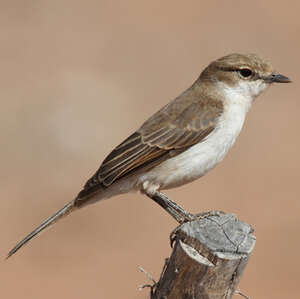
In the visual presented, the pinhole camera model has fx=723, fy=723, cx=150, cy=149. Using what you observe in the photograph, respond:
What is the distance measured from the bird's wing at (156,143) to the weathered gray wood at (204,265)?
1665 millimetres

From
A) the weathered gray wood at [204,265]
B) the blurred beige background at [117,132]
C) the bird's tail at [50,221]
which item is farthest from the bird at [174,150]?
the blurred beige background at [117,132]

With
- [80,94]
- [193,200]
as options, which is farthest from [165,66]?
[193,200]

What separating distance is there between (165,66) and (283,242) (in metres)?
7.18

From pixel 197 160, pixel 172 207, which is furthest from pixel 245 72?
pixel 172 207

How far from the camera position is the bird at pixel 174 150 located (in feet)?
21.9

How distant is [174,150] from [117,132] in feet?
26.4

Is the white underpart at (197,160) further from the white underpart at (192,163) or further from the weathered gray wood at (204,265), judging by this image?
the weathered gray wood at (204,265)

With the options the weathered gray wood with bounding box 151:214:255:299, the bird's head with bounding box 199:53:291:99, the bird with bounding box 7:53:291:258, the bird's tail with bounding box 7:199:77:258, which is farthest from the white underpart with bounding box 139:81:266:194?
the weathered gray wood with bounding box 151:214:255:299

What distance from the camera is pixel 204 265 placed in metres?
4.87

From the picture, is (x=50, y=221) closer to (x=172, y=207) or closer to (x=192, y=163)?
(x=172, y=207)

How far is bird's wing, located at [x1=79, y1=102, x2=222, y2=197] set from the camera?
6703mm

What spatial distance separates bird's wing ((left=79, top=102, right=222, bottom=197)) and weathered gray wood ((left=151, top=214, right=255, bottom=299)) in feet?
5.46

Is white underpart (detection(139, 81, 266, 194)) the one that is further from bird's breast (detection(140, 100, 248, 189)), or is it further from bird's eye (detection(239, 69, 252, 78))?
bird's eye (detection(239, 69, 252, 78))

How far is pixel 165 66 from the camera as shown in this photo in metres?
18.1
